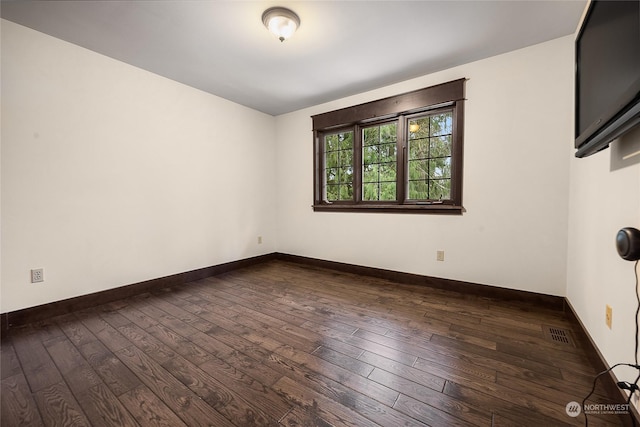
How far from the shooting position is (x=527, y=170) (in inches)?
96.5

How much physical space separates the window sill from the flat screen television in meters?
1.32

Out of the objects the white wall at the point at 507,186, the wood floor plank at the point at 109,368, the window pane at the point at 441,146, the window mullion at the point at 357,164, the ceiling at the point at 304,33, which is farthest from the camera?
the window mullion at the point at 357,164

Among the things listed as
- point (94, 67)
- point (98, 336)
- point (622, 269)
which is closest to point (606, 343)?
point (622, 269)

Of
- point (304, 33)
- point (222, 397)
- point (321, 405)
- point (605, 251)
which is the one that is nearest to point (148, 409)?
point (222, 397)

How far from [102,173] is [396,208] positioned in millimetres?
3282

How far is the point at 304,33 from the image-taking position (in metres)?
2.22

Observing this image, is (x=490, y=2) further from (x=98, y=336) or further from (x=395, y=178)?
(x=98, y=336)

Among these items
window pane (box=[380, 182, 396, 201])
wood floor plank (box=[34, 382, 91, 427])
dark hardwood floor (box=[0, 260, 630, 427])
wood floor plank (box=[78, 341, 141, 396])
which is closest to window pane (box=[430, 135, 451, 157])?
window pane (box=[380, 182, 396, 201])

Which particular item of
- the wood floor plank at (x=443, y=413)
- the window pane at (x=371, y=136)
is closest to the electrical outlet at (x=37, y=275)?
the wood floor plank at (x=443, y=413)

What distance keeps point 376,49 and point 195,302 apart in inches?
123

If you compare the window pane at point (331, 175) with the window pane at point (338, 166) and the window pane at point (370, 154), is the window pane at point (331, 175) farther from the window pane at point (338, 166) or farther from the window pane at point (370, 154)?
the window pane at point (370, 154)

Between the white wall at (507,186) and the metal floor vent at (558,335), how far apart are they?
54 cm

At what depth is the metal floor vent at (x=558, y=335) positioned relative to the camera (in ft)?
5.87

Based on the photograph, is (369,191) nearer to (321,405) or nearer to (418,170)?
(418,170)
